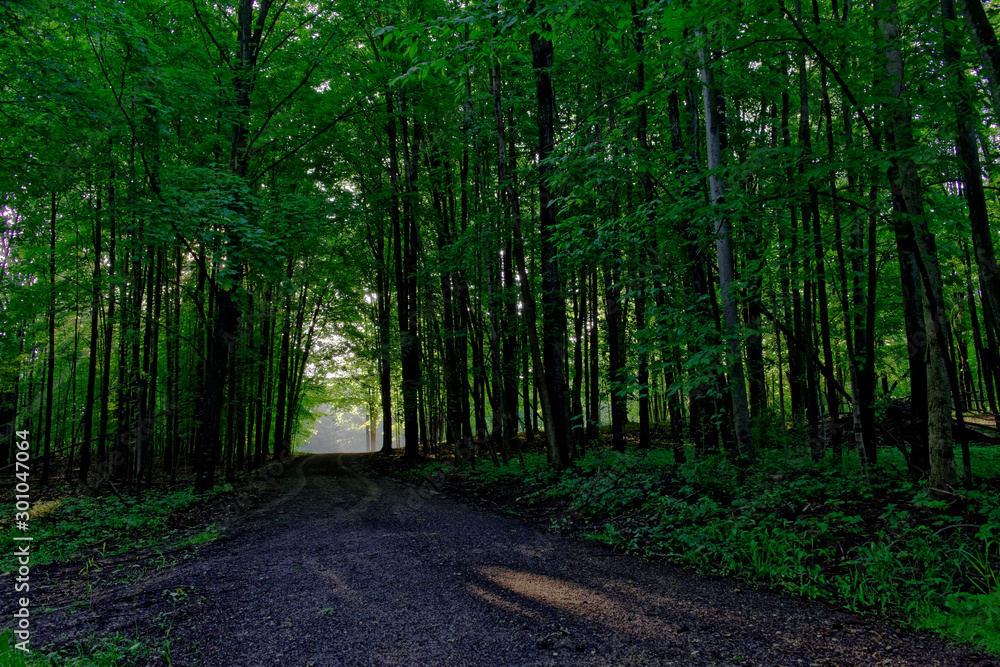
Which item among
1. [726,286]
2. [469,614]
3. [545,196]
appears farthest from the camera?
→ [545,196]

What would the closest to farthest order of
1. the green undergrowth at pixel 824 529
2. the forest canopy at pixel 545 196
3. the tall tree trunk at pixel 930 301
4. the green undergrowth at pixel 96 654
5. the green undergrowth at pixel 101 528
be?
the green undergrowth at pixel 96 654, the green undergrowth at pixel 824 529, the tall tree trunk at pixel 930 301, the forest canopy at pixel 545 196, the green undergrowth at pixel 101 528

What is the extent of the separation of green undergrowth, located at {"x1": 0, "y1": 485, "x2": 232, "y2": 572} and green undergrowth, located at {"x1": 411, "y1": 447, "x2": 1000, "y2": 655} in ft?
20.7

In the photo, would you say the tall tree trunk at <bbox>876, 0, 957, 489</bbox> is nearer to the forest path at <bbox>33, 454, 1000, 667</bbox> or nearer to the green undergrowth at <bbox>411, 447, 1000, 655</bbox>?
the green undergrowth at <bbox>411, 447, 1000, 655</bbox>

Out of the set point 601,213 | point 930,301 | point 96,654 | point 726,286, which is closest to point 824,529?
point 930,301

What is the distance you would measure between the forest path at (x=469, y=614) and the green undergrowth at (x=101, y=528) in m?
1.98

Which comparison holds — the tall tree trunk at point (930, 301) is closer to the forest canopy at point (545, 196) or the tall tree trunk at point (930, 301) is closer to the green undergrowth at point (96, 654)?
the forest canopy at point (545, 196)

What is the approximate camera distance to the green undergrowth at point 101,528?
634 cm

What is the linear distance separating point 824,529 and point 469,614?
141 inches

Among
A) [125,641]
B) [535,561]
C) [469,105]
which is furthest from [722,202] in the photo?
[469,105]

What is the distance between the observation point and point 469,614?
3.48 metres

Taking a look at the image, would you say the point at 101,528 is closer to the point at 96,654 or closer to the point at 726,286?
the point at 96,654

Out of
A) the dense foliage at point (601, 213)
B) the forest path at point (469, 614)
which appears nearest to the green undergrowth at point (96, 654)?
the forest path at point (469, 614)

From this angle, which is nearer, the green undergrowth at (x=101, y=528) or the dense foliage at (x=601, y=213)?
the dense foliage at (x=601, y=213)

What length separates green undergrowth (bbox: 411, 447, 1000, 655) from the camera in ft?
11.3
